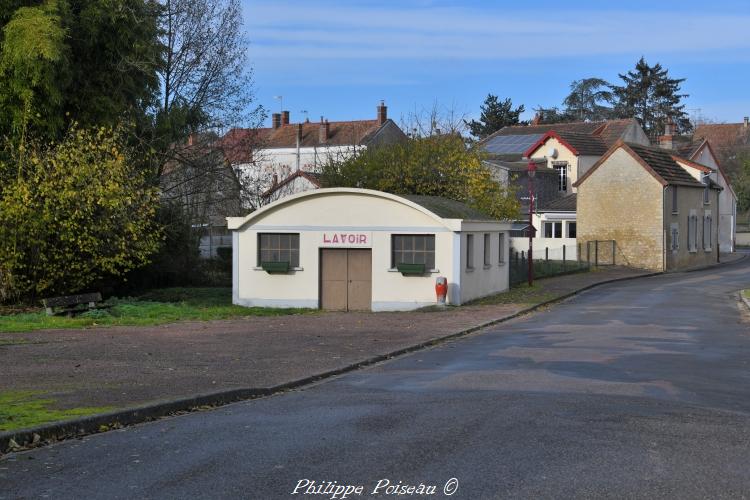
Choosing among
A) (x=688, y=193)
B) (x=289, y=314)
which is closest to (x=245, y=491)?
(x=289, y=314)

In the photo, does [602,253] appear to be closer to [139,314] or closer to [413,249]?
[413,249]

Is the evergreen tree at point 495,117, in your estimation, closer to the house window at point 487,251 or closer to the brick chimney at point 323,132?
the brick chimney at point 323,132

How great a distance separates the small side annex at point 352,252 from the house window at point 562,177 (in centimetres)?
3427

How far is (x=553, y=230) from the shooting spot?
57.3 m

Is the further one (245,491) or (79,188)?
(79,188)

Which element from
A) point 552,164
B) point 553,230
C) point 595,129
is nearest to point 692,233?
point 553,230

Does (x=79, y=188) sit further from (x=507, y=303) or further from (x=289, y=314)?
(x=507, y=303)

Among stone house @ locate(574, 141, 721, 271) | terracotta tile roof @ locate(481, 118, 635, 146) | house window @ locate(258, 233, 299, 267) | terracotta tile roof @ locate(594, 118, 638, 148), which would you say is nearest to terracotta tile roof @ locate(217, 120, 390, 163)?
terracotta tile roof @ locate(481, 118, 635, 146)

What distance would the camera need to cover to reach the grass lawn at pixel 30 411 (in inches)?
359

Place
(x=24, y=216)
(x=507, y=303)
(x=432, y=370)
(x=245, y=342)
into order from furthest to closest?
(x=507, y=303) → (x=24, y=216) → (x=245, y=342) → (x=432, y=370)

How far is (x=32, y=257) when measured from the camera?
2606cm

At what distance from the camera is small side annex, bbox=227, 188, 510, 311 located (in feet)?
90.3

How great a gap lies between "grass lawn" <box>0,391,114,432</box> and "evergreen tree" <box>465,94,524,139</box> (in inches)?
3392

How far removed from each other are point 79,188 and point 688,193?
37778 mm
